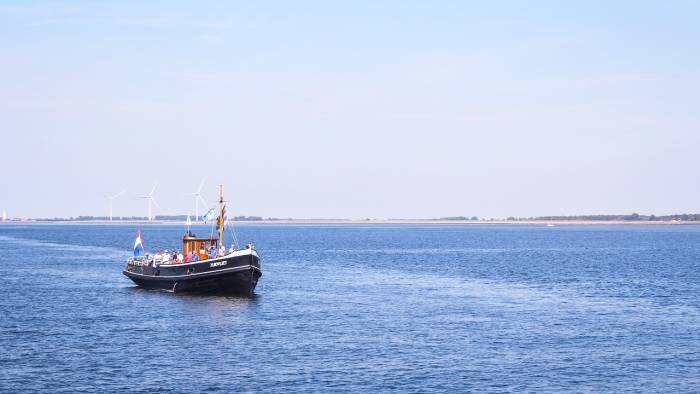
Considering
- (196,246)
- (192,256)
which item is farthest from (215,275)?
(196,246)

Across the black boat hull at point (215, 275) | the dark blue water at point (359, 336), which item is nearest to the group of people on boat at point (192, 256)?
the black boat hull at point (215, 275)

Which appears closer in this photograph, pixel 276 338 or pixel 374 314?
pixel 276 338

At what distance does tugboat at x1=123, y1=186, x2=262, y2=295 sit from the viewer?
83.7m

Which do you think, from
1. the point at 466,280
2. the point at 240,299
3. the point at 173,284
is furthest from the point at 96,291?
the point at 466,280

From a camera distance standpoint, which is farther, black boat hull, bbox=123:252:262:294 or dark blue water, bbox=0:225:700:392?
black boat hull, bbox=123:252:262:294

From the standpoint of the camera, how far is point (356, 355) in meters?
53.5

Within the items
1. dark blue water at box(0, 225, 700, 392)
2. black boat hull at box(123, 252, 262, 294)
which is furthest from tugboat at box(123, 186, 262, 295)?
dark blue water at box(0, 225, 700, 392)

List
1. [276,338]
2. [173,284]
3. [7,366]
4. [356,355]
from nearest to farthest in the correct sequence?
[7,366]
[356,355]
[276,338]
[173,284]

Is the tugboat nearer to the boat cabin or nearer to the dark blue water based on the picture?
the boat cabin

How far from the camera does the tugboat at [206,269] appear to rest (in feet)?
275

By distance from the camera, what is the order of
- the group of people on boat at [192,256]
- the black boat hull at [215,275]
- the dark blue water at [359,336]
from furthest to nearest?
the group of people on boat at [192,256], the black boat hull at [215,275], the dark blue water at [359,336]

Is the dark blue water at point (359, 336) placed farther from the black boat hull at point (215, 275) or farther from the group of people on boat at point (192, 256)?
the group of people on boat at point (192, 256)

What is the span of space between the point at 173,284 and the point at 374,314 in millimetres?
26452

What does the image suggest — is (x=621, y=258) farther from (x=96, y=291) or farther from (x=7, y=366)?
(x=7, y=366)
